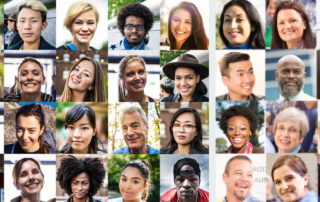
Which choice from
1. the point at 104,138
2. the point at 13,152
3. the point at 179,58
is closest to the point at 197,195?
the point at 104,138

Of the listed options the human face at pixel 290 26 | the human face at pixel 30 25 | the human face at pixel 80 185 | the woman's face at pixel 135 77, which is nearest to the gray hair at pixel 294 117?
the human face at pixel 290 26

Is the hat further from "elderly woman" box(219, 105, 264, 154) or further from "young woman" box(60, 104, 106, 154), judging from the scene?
"young woman" box(60, 104, 106, 154)

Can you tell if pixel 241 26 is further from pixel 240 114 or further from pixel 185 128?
pixel 185 128

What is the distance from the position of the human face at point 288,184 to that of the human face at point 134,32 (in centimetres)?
118

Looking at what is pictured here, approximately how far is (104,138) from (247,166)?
2.96 ft

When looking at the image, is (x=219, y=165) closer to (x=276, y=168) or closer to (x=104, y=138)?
(x=276, y=168)

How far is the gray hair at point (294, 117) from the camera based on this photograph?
225cm

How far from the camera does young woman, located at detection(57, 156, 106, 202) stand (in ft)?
7.36

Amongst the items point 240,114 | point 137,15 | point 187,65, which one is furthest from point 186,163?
point 137,15

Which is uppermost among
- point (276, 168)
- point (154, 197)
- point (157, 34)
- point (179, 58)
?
point (157, 34)

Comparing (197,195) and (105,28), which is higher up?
(105,28)

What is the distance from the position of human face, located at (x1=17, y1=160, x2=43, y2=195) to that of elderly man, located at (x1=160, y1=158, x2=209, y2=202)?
0.85 metres

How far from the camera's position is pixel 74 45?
7.43 feet

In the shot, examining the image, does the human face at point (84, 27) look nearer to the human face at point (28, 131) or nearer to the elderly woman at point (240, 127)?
the human face at point (28, 131)
